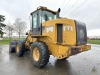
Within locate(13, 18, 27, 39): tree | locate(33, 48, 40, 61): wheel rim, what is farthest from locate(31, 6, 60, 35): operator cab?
locate(13, 18, 27, 39): tree

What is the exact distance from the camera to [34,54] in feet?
29.3

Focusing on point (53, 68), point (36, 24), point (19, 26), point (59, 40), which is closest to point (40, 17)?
point (36, 24)

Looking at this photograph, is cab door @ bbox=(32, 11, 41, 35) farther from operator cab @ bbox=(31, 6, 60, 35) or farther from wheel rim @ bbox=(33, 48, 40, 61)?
wheel rim @ bbox=(33, 48, 40, 61)

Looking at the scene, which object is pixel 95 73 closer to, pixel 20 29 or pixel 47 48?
pixel 47 48

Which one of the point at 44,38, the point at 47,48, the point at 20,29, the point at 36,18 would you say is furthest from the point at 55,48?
the point at 20,29

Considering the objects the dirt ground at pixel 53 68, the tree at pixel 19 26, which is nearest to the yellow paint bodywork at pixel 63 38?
the dirt ground at pixel 53 68

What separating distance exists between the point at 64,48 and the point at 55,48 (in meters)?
0.59

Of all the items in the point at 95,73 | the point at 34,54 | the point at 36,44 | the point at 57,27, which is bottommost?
the point at 95,73

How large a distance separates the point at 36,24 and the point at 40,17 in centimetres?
52

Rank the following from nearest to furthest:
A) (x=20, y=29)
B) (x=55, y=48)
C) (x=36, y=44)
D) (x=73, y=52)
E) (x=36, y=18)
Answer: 1. (x=73, y=52)
2. (x=55, y=48)
3. (x=36, y=44)
4. (x=36, y=18)
5. (x=20, y=29)

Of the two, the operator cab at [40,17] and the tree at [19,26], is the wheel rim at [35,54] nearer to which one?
the operator cab at [40,17]

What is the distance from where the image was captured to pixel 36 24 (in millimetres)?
9773

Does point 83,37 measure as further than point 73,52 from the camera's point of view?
Yes

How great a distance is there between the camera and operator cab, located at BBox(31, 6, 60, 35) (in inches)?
372
